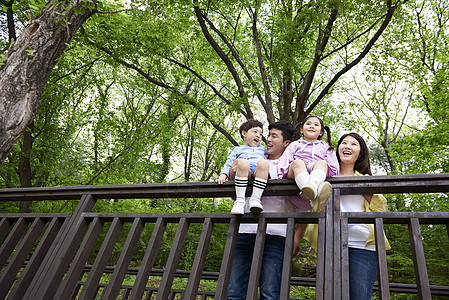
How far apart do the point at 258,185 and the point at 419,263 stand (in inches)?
34.3

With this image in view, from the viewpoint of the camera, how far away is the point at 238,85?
7.41 meters

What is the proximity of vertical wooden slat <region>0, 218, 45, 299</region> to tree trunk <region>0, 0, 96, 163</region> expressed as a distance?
0.83m

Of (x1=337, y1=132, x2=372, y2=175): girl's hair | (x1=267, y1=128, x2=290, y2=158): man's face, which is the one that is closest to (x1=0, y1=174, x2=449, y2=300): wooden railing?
(x1=337, y1=132, x2=372, y2=175): girl's hair

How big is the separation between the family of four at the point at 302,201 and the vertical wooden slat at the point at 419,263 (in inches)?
16.4

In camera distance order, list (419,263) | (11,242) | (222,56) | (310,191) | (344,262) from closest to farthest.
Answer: (419,263)
(344,262)
(310,191)
(11,242)
(222,56)

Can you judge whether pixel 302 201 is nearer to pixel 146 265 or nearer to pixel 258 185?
pixel 258 185

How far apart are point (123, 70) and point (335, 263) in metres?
12.3

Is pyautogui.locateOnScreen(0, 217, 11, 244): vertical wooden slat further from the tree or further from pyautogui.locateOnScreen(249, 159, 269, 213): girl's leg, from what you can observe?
the tree

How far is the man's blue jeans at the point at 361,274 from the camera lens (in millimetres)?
1753

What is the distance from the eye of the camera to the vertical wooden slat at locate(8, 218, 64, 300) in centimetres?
195

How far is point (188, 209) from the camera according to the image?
10.9 meters

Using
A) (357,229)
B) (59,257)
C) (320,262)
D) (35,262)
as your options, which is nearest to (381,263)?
(320,262)

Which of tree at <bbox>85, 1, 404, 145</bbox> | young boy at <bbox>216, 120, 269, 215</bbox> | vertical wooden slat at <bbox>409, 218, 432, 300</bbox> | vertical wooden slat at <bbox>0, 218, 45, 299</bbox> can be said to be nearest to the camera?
vertical wooden slat at <bbox>409, 218, 432, 300</bbox>

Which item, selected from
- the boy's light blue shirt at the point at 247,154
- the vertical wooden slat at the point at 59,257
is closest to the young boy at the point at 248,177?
the boy's light blue shirt at the point at 247,154
